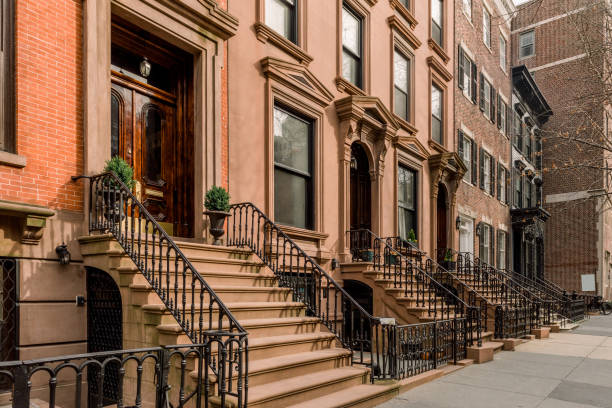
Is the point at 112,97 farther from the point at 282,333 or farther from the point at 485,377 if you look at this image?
the point at 485,377

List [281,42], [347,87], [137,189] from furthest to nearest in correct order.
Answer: [347,87]
[281,42]
[137,189]

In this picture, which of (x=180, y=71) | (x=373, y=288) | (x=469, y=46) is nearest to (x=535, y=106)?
(x=469, y=46)

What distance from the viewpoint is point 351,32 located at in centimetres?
1280

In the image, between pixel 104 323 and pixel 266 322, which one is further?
pixel 266 322

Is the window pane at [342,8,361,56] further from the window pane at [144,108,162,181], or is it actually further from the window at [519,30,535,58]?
the window at [519,30,535,58]

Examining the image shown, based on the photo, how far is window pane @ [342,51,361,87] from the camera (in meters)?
12.5

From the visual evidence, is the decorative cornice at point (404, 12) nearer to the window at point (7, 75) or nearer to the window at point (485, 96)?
the window at point (485, 96)

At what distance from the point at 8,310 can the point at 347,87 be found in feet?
29.1

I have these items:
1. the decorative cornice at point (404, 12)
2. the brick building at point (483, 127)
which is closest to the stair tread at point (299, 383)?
the decorative cornice at point (404, 12)

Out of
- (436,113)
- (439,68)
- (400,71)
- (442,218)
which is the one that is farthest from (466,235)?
(400,71)

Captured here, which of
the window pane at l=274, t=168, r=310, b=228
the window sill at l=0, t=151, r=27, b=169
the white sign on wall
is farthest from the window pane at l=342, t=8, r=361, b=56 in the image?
the white sign on wall

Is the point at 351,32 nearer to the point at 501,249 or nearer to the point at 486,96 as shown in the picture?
the point at 486,96

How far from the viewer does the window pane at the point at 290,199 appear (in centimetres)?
1013

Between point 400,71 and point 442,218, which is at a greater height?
point 400,71
